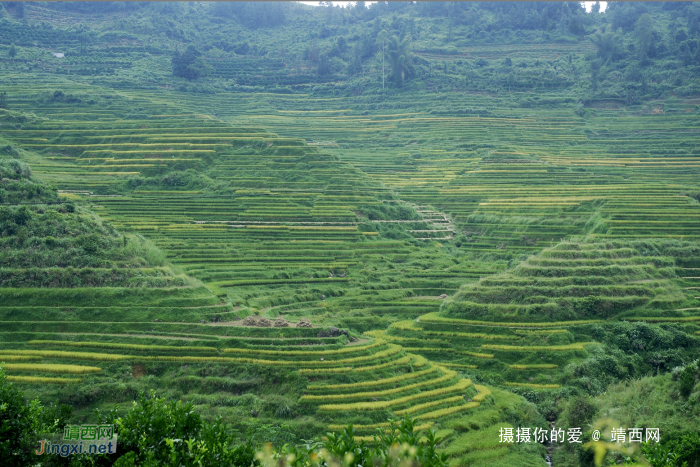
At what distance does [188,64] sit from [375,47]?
99.7 feet

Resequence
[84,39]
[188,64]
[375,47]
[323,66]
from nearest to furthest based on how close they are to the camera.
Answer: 1. [188,64]
2. [323,66]
3. [84,39]
4. [375,47]

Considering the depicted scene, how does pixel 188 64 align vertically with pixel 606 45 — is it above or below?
below

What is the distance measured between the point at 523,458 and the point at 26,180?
3677 cm

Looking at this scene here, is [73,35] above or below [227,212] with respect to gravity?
above

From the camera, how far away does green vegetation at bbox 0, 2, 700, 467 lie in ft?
86.8

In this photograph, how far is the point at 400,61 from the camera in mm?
93062

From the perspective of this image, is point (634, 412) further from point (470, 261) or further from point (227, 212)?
point (227, 212)

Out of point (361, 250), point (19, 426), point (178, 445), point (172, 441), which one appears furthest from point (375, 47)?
point (172, 441)

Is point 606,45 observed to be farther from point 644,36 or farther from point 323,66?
point 323,66

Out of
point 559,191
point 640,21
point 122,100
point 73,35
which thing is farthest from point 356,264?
point 73,35

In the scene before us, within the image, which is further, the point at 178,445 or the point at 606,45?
the point at 606,45

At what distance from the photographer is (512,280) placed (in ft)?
124

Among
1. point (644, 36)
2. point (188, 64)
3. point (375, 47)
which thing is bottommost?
point (188, 64)

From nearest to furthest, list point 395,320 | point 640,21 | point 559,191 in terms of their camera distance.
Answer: point 395,320 < point 559,191 < point 640,21
